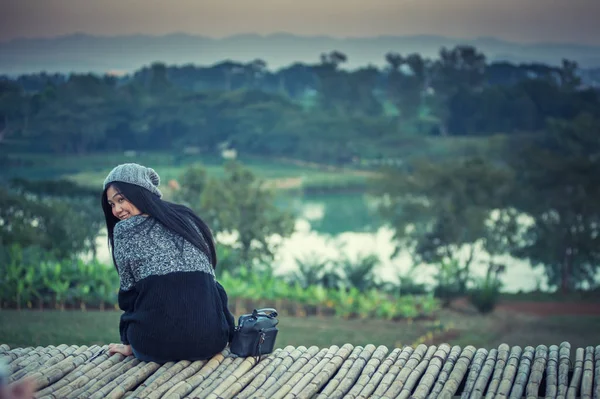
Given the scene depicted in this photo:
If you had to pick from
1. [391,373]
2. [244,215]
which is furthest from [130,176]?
[244,215]

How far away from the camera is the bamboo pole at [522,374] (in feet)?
10.6

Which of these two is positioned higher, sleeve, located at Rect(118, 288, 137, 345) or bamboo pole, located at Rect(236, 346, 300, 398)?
A: sleeve, located at Rect(118, 288, 137, 345)

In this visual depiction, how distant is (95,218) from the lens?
12.5 metres

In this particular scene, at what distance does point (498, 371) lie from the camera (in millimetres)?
3449

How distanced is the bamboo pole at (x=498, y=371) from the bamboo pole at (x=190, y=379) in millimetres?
1046

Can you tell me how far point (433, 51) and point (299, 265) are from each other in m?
7.68

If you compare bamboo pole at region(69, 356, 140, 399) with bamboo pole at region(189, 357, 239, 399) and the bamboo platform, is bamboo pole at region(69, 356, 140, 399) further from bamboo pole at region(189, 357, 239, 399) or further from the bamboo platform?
bamboo pole at region(189, 357, 239, 399)

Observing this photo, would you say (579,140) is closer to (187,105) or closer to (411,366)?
(187,105)

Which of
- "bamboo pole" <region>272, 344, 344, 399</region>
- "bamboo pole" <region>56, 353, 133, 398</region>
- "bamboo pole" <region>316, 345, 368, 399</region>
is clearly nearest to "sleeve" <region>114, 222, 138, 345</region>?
"bamboo pole" <region>56, 353, 133, 398</region>

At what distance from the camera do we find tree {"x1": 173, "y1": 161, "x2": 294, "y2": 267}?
11.4 metres

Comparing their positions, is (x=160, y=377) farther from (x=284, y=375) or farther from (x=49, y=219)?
(x=49, y=219)

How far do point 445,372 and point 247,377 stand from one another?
0.76m

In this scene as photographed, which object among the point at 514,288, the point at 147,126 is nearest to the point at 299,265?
the point at 514,288

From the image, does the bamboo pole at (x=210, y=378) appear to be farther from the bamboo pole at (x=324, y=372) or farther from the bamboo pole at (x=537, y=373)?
the bamboo pole at (x=537, y=373)
